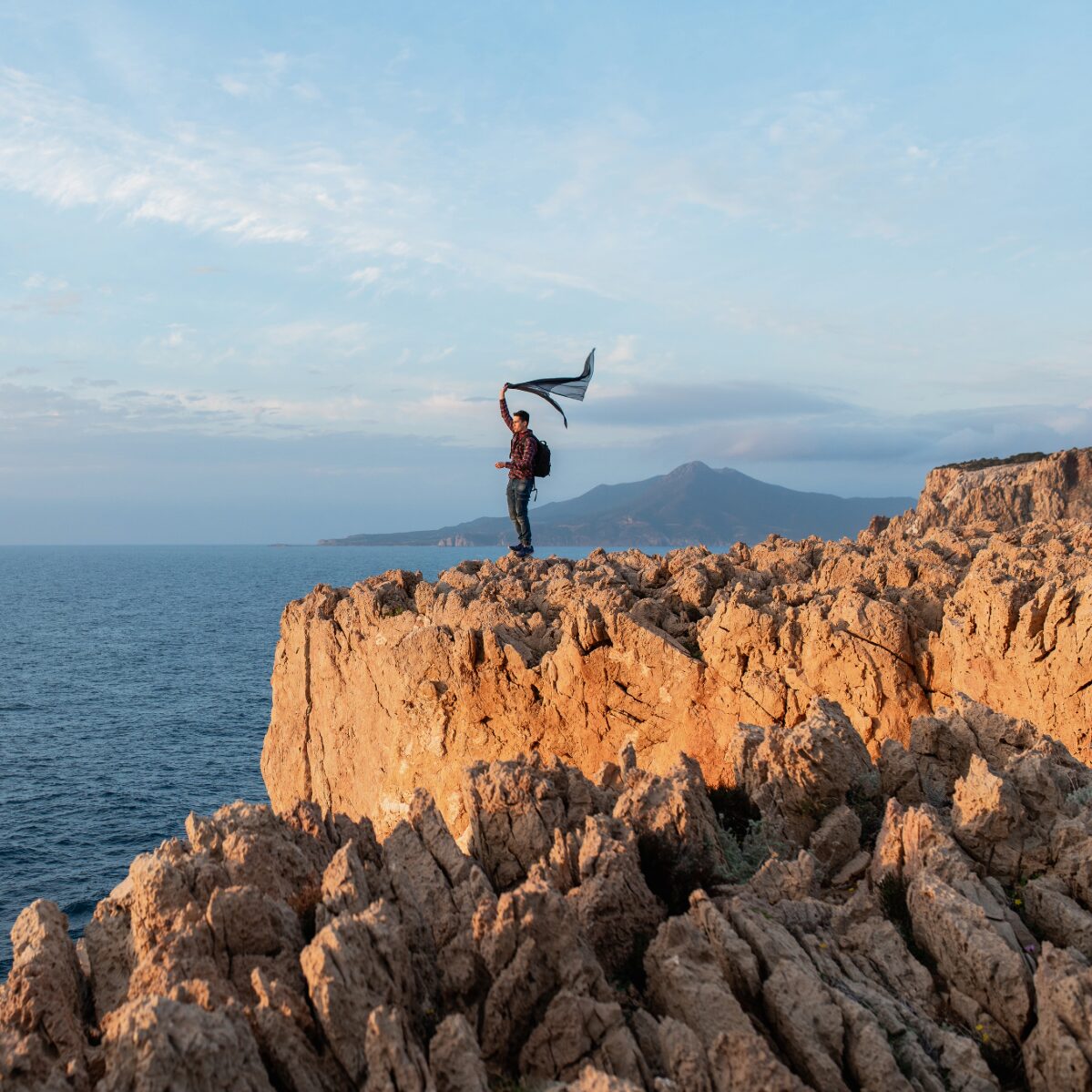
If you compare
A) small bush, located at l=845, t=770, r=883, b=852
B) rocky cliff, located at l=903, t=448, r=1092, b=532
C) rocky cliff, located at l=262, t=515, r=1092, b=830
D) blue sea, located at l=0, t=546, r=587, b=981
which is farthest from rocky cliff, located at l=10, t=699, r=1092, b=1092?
rocky cliff, located at l=903, t=448, r=1092, b=532

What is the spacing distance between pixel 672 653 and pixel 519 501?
8.44m

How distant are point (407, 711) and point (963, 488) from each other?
61.8m

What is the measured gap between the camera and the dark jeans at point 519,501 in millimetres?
28528

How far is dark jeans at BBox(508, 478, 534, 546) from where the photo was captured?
1123 inches

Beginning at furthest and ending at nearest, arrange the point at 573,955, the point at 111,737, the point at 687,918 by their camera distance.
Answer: the point at 111,737
the point at 687,918
the point at 573,955

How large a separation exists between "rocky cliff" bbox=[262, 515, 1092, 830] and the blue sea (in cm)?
1563

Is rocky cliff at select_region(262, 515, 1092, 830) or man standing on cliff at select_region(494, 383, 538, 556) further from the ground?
man standing on cliff at select_region(494, 383, 538, 556)

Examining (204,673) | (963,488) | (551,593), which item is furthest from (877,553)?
(204,673)

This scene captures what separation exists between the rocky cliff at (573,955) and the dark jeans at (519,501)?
16.3 meters

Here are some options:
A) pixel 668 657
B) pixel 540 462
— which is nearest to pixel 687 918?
pixel 668 657

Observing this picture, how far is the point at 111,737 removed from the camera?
2483 inches

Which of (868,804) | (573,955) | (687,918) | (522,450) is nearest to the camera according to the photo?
(573,955)

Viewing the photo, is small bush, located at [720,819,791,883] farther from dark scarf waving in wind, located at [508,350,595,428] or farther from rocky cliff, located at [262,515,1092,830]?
dark scarf waving in wind, located at [508,350,595,428]

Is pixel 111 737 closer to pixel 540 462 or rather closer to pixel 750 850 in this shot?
pixel 540 462
